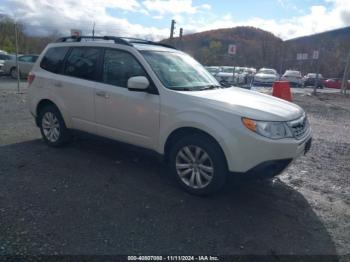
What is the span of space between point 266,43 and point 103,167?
61.2 m

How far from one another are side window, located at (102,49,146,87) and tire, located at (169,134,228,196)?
3.82ft

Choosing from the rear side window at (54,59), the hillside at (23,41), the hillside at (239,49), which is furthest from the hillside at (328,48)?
the rear side window at (54,59)

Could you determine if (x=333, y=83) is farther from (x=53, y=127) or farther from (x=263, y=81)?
(x=53, y=127)

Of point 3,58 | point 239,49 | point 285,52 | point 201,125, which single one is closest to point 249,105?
point 201,125

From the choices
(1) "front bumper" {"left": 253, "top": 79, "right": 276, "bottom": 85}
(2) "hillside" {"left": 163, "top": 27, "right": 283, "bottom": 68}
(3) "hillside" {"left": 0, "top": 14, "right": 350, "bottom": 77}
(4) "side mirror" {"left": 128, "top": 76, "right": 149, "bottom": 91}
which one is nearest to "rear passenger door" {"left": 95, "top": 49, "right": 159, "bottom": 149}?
(4) "side mirror" {"left": 128, "top": 76, "right": 149, "bottom": 91}

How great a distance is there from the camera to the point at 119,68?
15.5ft

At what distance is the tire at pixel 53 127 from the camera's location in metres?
5.52

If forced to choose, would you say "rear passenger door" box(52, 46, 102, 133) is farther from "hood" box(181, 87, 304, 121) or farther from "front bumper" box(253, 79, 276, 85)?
"front bumper" box(253, 79, 276, 85)

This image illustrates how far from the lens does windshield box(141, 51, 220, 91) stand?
438cm

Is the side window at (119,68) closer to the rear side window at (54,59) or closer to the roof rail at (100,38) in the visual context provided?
the roof rail at (100,38)

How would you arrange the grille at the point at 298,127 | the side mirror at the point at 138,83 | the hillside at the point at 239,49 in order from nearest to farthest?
1. the grille at the point at 298,127
2. the side mirror at the point at 138,83
3. the hillside at the point at 239,49

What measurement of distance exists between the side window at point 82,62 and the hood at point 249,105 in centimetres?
170

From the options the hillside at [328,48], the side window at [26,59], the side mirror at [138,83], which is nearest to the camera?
the side mirror at [138,83]

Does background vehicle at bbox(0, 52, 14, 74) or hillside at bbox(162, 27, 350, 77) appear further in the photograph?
hillside at bbox(162, 27, 350, 77)
